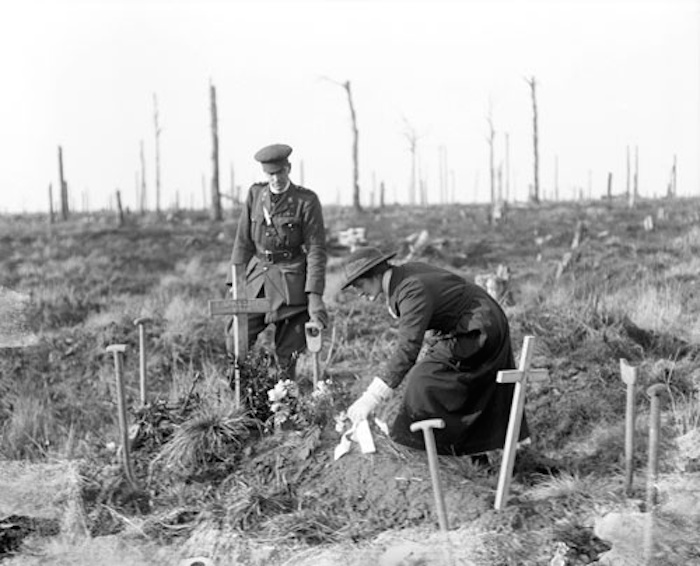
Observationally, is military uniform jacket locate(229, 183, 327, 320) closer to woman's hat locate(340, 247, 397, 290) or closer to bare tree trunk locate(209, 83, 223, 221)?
woman's hat locate(340, 247, 397, 290)

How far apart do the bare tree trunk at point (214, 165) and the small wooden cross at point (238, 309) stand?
2194 cm

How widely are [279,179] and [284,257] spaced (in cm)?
58

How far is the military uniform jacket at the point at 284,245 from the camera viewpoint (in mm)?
6004

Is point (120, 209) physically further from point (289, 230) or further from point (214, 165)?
point (289, 230)

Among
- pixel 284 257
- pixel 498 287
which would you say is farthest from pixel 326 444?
pixel 498 287

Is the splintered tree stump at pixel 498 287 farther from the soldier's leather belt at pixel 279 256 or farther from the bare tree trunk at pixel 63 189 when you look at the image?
the bare tree trunk at pixel 63 189

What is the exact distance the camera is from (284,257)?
6.13m

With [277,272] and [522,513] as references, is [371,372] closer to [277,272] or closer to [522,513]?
[277,272]

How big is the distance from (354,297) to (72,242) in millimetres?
12298

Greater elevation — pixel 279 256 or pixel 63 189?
pixel 63 189

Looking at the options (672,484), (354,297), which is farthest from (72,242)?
(672,484)

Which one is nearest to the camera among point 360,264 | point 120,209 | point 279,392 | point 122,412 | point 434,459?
point 434,459

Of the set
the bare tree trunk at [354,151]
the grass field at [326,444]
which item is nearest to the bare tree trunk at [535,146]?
the bare tree trunk at [354,151]

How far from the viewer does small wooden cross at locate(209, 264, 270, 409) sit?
224 inches
